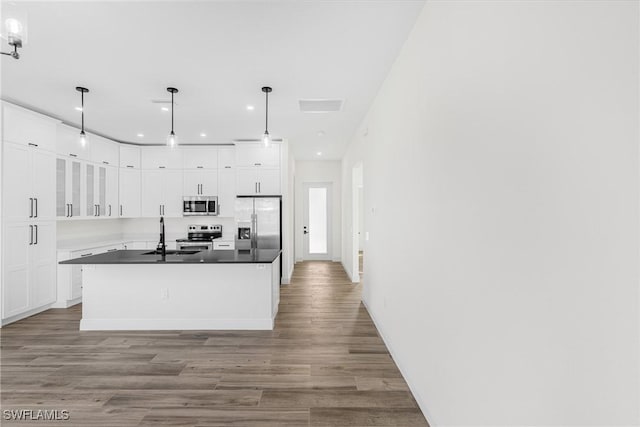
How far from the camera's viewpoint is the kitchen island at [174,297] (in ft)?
13.0

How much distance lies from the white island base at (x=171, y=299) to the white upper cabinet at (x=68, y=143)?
7.83 feet

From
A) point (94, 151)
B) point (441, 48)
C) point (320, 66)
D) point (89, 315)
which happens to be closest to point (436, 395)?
point (441, 48)

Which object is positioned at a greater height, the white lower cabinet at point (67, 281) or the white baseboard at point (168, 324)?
the white lower cabinet at point (67, 281)

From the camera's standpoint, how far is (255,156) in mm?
6336

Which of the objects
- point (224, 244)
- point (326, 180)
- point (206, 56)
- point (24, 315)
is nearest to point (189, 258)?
point (206, 56)

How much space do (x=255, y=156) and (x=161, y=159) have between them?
85.7 inches

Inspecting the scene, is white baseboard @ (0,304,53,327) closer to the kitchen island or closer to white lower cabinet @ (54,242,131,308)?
white lower cabinet @ (54,242,131,308)

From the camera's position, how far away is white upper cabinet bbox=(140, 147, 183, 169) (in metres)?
6.71

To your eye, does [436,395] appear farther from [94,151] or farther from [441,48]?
[94,151]

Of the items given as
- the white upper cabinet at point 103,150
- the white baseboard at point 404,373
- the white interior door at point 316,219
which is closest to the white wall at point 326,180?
the white interior door at point 316,219

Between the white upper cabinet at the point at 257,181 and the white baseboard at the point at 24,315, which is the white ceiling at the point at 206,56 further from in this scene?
the white baseboard at the point at 24,315

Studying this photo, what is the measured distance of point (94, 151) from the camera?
5797 millimetres

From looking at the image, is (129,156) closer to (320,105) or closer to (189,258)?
(189,258)

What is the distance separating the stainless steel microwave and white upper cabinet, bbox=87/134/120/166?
1.61 metres
